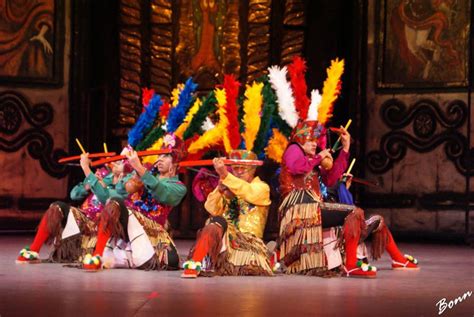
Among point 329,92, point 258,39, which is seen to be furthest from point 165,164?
point 258,39

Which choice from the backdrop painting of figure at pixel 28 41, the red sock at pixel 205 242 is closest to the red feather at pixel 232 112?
the red sock at pixel 205 242

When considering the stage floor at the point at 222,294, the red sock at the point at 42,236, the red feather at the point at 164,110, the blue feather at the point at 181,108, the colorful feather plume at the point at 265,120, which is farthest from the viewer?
the red feather at the point at 164,110

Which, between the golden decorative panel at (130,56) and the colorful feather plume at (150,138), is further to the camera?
the golden decorative panel at (130,56)

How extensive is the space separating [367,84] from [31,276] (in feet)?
17.6

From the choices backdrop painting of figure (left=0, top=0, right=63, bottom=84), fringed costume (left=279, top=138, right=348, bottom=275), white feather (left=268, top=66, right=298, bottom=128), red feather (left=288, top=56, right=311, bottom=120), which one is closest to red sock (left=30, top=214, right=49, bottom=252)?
fringed costume (left=279, top=138, right=348, bottom=275)

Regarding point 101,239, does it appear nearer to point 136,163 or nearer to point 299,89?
point 136,163

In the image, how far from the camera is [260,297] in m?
5.51

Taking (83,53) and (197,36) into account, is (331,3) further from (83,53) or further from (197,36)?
(83,53)

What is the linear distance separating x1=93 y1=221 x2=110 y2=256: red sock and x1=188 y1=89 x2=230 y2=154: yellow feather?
2.63 ft

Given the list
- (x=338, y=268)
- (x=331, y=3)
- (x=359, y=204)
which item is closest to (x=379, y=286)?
(x=338, y=268)

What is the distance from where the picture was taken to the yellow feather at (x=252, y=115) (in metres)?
6.96

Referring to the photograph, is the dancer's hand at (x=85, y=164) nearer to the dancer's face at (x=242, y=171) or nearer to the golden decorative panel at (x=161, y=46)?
the dancer's face at (x=242, y=171)

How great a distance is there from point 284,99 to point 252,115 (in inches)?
11.2

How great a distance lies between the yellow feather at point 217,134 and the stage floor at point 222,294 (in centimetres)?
87
